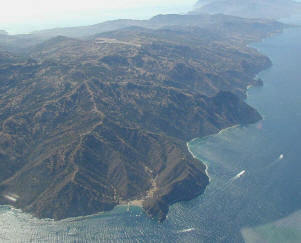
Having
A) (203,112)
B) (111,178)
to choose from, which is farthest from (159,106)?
(111,178)

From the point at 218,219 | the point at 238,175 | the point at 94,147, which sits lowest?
the point at 238,175

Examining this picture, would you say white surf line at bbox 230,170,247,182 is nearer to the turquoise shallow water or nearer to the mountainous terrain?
the turquoise shallow water

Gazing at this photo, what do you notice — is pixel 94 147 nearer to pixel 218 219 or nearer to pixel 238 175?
pixel 218 219

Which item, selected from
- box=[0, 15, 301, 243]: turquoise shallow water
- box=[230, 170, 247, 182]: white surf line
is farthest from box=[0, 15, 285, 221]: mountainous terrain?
box=[230, 170, 247, 182]: white surf line

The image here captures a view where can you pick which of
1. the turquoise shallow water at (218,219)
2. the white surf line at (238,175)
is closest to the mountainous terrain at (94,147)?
the turquoise shallow water at (218,219)

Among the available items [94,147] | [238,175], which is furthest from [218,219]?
[94,147]

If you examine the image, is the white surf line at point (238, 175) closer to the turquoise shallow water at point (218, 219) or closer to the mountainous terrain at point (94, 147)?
the turquoise shallow water at point (218, 219)

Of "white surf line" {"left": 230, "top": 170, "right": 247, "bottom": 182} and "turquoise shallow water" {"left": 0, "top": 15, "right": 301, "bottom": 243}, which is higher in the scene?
"turquoise shallow water" {"left": 0, "top": 15, "right": 301, "bottom": 243}

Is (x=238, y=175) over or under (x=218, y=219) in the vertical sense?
under

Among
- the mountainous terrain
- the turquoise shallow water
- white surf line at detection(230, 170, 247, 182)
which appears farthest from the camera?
white surf line at detection(230, 170, 247, 182)

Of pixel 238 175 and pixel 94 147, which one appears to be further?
pixel 94 147

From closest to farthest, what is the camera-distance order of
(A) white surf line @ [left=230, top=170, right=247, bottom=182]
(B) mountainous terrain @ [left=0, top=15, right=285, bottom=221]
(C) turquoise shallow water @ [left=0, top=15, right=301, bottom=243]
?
1. (C) turquoise shallow water @ [left=0, top=15, right=301, bottom=243]
2. (B) mountainous terrain @ [left=0, top=15, right=285, bottom=221]
3. (A) white surf line @ [left=230, top=170, right=247, bottom=182]
